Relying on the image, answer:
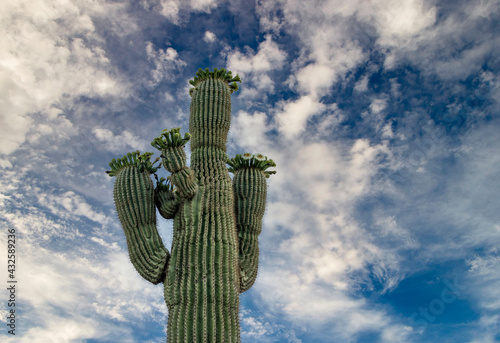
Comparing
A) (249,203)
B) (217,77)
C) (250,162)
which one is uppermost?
(217,77)

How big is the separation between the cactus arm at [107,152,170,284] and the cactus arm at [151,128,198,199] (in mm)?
1002

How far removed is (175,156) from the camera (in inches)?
355

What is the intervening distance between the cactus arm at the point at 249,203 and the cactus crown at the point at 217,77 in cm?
226

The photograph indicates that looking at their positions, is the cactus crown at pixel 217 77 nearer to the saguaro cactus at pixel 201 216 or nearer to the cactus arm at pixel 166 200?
the saguaro cactus at pixel 201 216

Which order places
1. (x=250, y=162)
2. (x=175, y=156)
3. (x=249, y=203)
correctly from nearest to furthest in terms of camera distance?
(x=175, y=156)
(x=249, y=203)
(x=250, y=162)

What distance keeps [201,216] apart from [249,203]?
1.80 metres

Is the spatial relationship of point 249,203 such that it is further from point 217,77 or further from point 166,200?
point 217,77

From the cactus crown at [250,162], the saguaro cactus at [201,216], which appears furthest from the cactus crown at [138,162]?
the cactus crown at [250,162]

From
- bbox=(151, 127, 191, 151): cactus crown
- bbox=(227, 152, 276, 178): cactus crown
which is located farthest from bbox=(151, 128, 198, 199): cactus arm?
bbox=(227, 152, 276, 178): cactus crown

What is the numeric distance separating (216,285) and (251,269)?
5.82ft

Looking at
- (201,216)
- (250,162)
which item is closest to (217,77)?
(250,162)

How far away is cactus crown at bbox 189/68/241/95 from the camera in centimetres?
1159

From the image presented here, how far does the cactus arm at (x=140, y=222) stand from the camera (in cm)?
923

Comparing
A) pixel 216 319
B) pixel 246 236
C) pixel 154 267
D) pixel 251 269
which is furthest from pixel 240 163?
pixel 216 319
